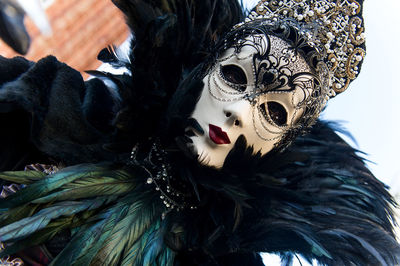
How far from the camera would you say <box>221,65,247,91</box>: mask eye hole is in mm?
922

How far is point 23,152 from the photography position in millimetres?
888

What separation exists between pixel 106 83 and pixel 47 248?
20.2 inches

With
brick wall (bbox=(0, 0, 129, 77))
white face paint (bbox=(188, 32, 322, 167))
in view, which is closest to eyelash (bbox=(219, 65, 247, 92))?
white face paint (bbox=(188, 32, 322, 167))

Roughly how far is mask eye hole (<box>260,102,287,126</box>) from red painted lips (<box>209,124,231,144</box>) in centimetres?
15

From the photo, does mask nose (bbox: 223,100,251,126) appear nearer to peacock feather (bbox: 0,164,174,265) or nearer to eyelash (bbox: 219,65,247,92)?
eyelash (bbox: 219,65,247,92)

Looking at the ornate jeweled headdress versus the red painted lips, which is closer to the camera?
the red painted lips

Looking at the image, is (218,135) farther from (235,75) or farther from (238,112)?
(235,75)

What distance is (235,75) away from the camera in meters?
0.94

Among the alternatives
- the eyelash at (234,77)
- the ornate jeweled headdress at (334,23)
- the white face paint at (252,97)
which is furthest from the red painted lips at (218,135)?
the ornate jeweled headdress at (334,23)

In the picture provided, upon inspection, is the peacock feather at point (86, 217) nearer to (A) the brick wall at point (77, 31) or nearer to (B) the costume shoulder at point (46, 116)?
(B) the costume shoulder at point (46, 116)

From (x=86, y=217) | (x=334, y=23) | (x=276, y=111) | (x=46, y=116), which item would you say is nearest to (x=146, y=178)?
(x=86, y=217)

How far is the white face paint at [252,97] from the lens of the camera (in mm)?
879

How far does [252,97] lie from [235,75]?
89 millimetres

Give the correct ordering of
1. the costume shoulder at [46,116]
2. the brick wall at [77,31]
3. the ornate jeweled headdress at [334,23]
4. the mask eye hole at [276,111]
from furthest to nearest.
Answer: the brick wall at [77,31]
the ornate jeweled headdress at [334,23]
the mask eye hole at [276,111]
the costume shoulder at [46,116]
